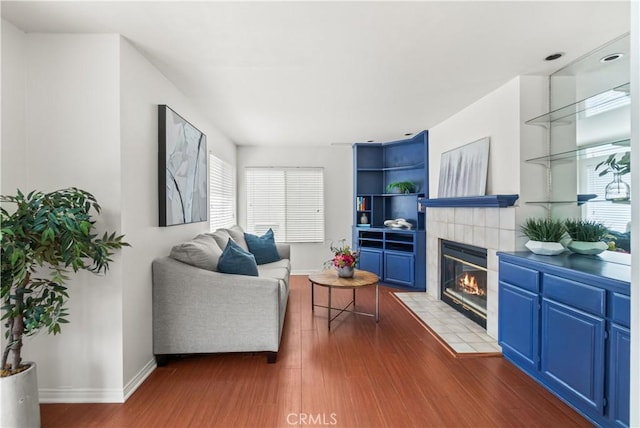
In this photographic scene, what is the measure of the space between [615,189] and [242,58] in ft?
9.68

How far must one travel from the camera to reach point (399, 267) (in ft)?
15.7

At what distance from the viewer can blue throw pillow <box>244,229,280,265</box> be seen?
4270 millimetres

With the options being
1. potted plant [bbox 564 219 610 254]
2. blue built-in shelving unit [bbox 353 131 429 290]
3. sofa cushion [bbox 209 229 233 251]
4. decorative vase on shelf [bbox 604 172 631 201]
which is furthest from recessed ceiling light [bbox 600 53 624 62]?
sofa cushion [bbox 209 229 233 251]

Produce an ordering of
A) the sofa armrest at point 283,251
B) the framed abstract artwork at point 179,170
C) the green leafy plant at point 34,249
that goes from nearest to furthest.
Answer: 1. the green leafy plant at point 34,249
2. the framed abstract artwork at point 179,170
3. the sofa armrest at point 283,251

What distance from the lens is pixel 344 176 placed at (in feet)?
18.9

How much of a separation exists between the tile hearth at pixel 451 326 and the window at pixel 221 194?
290cm

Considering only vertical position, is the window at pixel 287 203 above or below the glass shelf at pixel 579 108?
below

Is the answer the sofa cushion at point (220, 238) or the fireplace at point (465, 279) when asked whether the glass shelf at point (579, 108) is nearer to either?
the fireplace at point (465, 279)

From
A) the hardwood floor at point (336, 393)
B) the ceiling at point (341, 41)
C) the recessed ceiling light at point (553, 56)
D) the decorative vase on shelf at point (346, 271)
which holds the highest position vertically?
the recessed ceiling light at point (553, 56)

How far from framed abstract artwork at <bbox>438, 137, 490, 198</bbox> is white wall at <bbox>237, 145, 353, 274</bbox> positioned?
82.0 inches

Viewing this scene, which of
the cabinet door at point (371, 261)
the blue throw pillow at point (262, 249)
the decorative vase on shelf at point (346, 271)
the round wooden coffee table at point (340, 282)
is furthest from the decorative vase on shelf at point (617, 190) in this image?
the blue throw pillow at point (262, 249)

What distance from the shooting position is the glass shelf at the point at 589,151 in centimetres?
208

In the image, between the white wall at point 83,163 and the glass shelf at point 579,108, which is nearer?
the white wall at point 83,163

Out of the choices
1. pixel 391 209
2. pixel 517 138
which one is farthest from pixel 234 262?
pixel 391 209
